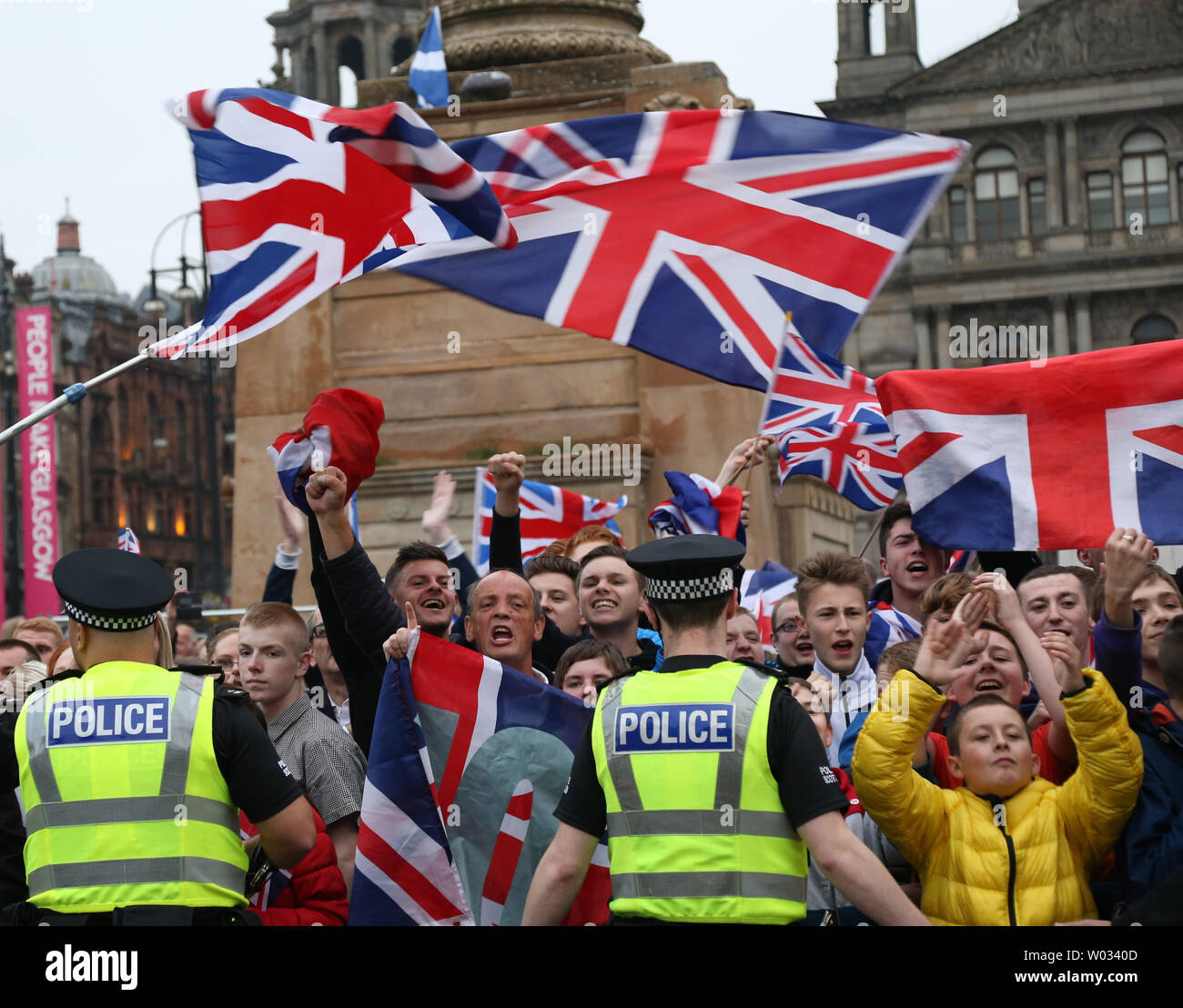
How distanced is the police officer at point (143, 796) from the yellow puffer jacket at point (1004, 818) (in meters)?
1.43

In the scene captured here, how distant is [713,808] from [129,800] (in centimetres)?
134

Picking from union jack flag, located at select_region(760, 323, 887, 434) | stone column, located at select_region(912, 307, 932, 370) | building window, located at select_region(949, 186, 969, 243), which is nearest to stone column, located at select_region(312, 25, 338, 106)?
building window, located at select_region(949, 186, 969, 243)

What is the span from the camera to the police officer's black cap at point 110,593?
4383 millimetres

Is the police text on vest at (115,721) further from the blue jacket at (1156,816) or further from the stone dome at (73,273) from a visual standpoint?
the stone dome at (73,273)

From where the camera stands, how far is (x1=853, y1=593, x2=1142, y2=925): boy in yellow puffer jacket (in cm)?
440

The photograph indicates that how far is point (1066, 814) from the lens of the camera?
4.57m

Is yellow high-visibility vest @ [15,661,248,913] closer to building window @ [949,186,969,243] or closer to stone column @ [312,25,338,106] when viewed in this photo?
building window @ [949,186,969,243]

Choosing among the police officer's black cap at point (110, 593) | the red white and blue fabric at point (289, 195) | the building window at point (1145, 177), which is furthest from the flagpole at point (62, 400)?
the building window at point (1145, 177)

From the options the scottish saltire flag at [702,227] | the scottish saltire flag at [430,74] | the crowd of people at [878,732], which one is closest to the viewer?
the crowd of people at [878,732]

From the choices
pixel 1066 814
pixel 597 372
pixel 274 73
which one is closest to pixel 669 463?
pixel 597 372

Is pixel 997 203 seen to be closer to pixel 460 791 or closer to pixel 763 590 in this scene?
pixel 763 590

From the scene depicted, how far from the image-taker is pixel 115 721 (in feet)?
14.0
